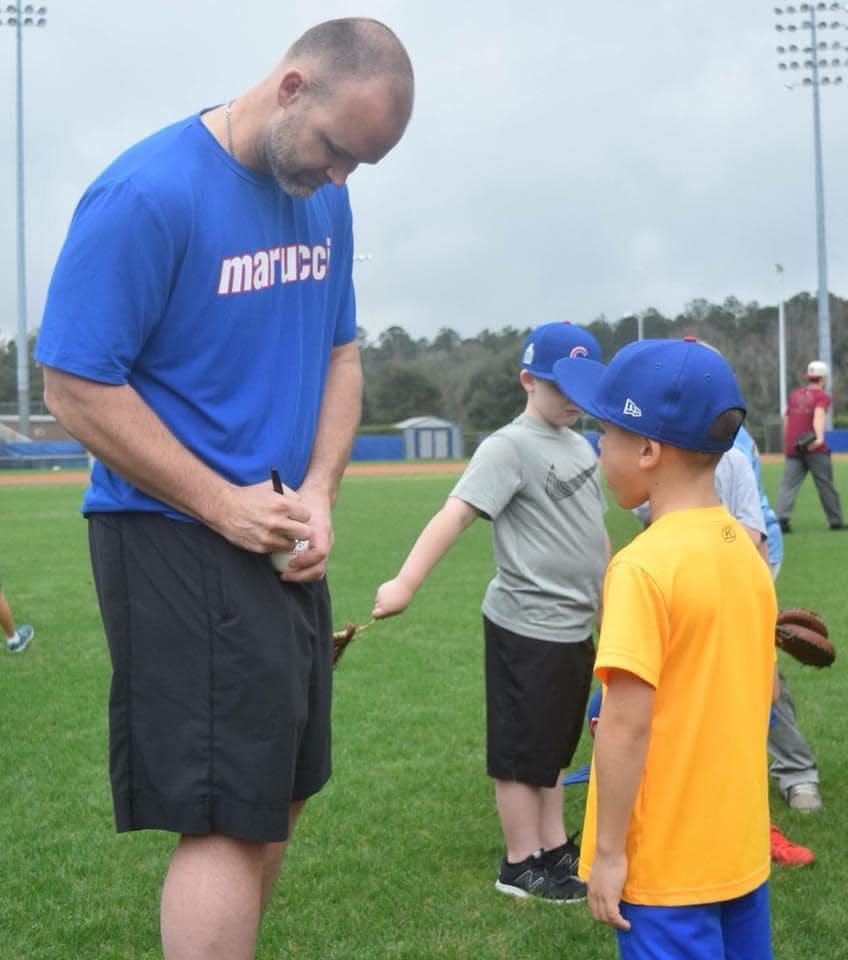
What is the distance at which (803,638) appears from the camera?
433 centimetres

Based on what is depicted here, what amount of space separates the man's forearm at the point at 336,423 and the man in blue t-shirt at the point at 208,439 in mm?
193

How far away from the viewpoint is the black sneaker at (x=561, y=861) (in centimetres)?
445

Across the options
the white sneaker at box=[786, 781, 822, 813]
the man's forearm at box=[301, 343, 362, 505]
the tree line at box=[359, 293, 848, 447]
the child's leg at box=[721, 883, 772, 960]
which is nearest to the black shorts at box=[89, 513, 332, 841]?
the man's forearm at box=[301, 343, 362, 505]

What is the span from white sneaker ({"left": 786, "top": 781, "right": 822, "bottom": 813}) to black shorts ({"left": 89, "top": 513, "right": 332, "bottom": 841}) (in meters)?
3.06

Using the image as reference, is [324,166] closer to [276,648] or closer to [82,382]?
[82,382]

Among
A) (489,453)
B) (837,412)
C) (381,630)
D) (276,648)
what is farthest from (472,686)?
(837,412)

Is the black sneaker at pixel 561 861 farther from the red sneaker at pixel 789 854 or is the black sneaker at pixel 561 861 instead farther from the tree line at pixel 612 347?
the tree line at pixel 612 347

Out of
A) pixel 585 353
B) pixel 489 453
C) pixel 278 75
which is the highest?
pixel 278 75

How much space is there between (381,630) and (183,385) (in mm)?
7093

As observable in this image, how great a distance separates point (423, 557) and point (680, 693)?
5.40ft

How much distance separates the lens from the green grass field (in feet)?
13.3

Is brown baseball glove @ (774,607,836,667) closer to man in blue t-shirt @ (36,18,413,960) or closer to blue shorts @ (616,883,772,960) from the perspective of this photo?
blue shorts @ (616,883,772,960)

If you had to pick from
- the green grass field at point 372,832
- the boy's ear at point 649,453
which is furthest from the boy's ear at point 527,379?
the boy's ear at point 649,453

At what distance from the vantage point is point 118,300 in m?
2.51
